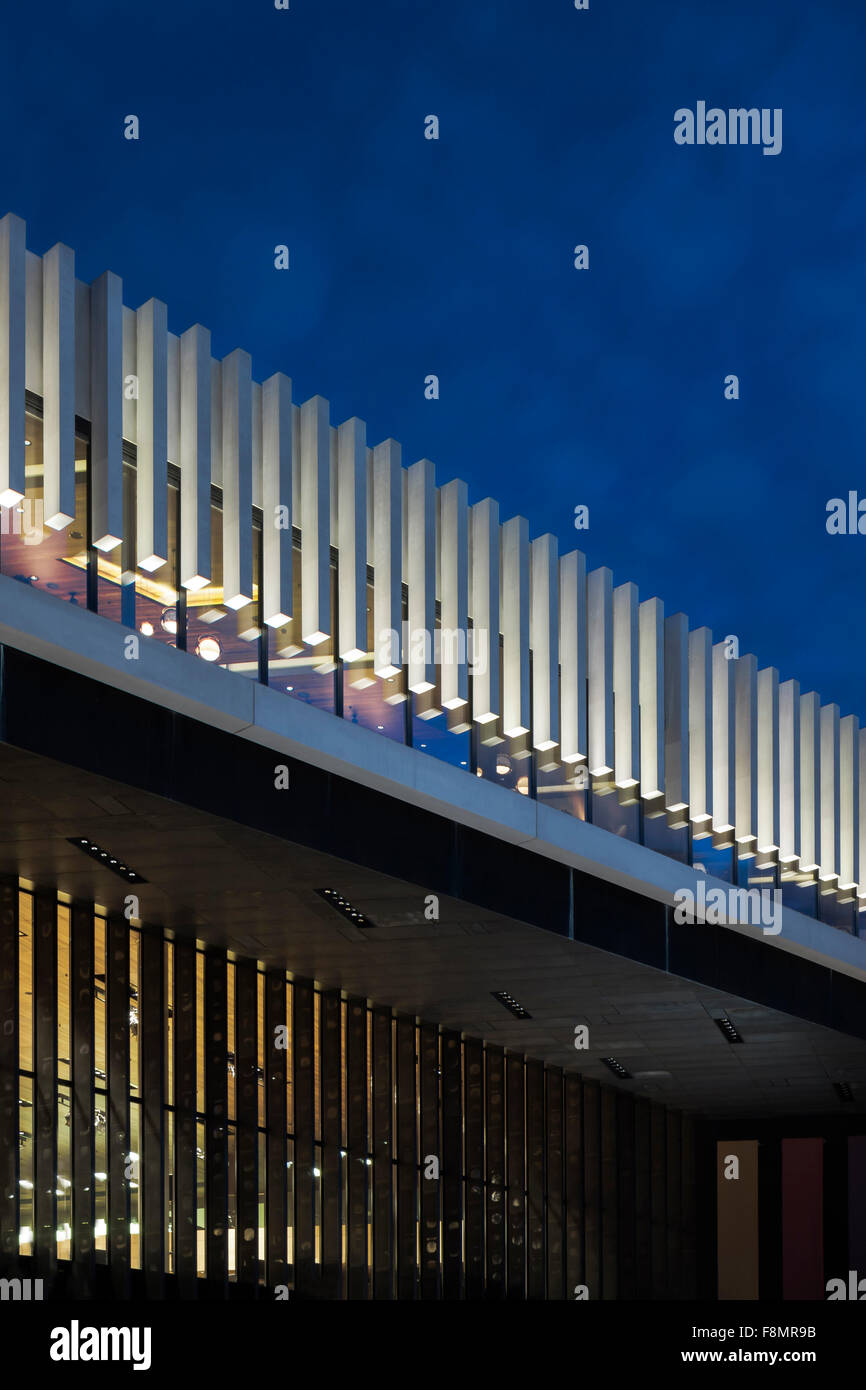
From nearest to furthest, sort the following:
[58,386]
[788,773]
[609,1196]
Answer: [58,386] < [788,773] < [609,1196]

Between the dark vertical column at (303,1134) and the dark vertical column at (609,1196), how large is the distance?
34.5 ft

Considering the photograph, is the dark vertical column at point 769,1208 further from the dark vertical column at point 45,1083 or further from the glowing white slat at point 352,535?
the glowing white slat at point 352,535

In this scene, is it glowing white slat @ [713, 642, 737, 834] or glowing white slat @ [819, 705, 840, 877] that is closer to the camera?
glowing white slat @ [713, 642, 737, 834]

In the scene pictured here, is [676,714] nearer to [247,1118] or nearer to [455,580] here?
[455,580]

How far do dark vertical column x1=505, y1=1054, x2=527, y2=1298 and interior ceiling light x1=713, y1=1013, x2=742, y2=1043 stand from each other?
3702 mm

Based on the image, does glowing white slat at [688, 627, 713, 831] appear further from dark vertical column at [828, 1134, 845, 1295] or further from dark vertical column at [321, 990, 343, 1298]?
dark vertical column at [828, 1134, 845, 1295]

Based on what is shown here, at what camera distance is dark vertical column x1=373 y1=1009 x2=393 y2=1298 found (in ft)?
84.5

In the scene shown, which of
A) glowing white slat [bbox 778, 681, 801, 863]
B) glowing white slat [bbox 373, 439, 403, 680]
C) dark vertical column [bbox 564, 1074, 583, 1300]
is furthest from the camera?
dark vertical column [bbox 564, 1074, 583, 1300]

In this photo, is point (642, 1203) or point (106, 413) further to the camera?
point (642, 1203)

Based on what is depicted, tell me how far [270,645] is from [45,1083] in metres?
5.29

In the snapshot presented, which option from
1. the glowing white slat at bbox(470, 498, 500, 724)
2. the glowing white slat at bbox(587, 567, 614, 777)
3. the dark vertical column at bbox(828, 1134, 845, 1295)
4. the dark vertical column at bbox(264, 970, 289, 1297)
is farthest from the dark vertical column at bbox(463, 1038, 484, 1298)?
the dark vertical column at bbox(828, 1134, 845, 1295)

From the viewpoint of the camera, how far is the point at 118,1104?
20281mm

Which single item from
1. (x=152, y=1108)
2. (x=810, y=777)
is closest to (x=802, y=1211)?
(x=810, y=777)
